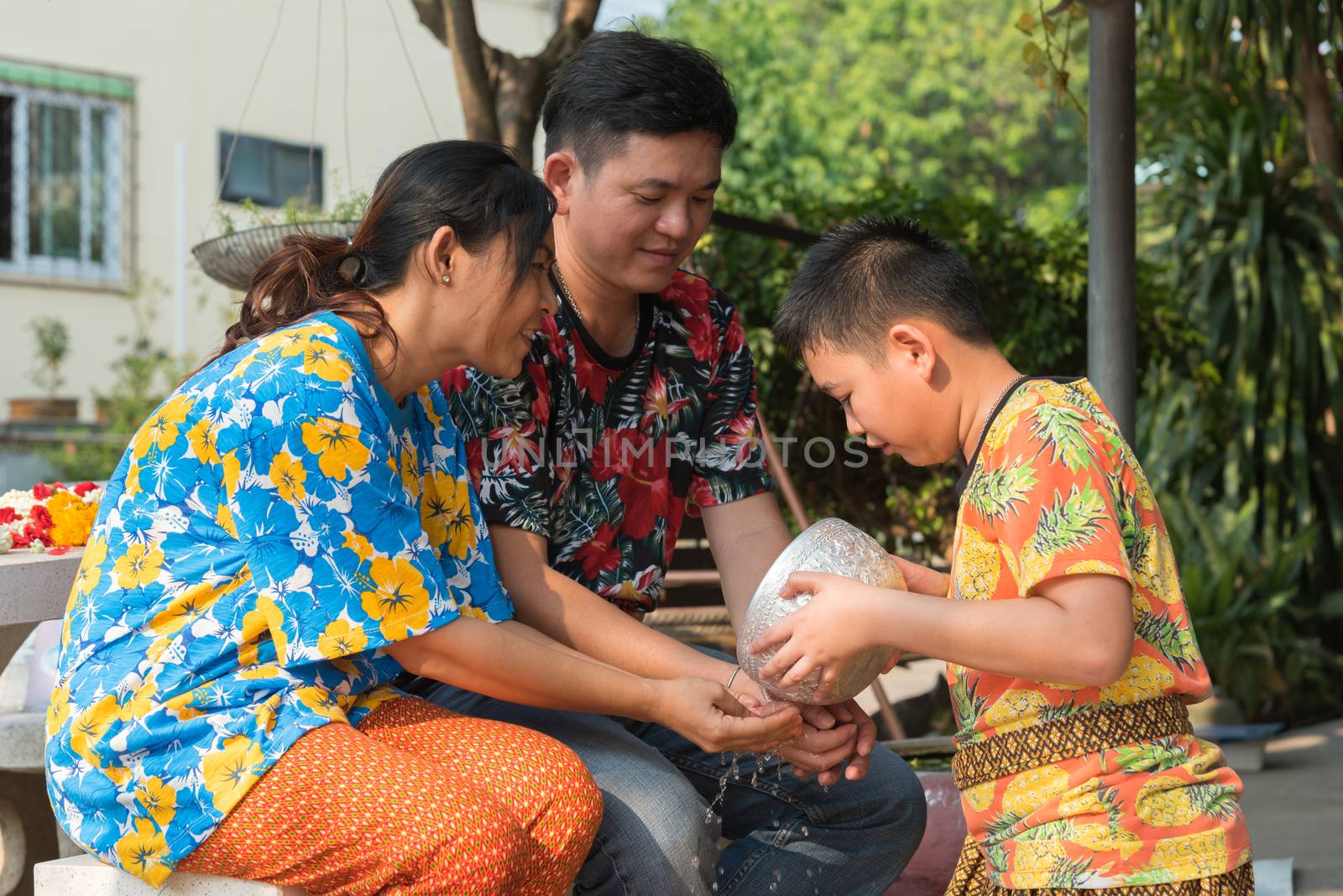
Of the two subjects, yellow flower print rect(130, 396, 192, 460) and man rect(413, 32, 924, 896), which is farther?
man rect(413, 32, 924, 896)

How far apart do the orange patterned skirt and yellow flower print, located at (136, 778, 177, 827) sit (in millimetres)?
60

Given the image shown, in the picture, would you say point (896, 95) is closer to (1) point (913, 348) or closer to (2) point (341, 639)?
(1) point (913, 348)

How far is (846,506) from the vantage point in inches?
214

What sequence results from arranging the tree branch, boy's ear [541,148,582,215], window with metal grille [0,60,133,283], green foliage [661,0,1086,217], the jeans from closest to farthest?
the jeans < boy's ear [541,148,582,215] < the tree branch < window with metal grille [0,60,133,283] < green foliage [661,0,1086,217]

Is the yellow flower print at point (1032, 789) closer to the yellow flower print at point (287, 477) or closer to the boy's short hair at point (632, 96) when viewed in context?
the yellow flower print at point (287, 477)

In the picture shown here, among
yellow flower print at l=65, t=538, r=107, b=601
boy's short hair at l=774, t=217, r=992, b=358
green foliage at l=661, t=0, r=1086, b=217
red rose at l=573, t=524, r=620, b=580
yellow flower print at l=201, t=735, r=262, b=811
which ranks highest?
green foliage at l=661, t=0, r=1086, b=217

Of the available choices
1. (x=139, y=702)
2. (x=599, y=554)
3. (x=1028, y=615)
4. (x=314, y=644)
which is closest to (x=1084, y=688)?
(x=1028, y=615)

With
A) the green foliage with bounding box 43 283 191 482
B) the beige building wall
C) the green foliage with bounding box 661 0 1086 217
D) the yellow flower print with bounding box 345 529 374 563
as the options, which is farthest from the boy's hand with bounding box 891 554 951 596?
the green foliage with bounding box 661 0 1086 217

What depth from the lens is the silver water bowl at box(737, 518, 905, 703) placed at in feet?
6.15

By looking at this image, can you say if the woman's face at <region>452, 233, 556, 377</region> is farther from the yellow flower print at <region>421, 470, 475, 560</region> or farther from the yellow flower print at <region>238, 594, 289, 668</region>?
the yellow flower print at <region>238, 594, 289, 668</region>

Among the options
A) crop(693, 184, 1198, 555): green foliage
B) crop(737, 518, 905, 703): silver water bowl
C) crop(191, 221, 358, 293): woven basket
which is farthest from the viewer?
crop(693, 184, 1198, 555): green foliage

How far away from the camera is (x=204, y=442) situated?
1.72 meters

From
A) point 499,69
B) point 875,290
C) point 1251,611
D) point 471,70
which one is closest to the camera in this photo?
point 875,290

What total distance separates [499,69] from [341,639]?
245 centimetres
